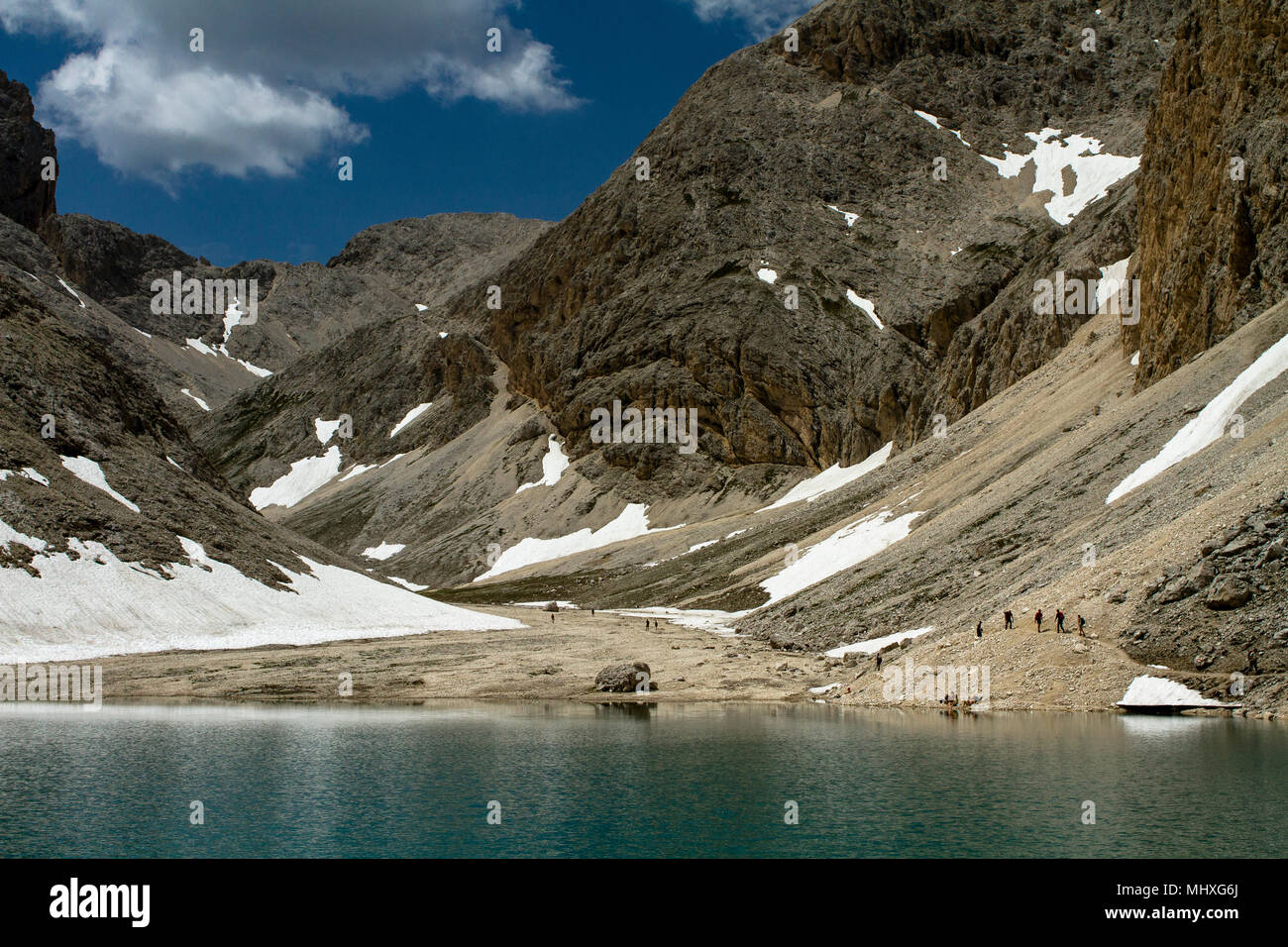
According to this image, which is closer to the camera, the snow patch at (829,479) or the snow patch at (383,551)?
the snow patch at (829,479)

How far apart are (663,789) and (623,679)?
77.8ft

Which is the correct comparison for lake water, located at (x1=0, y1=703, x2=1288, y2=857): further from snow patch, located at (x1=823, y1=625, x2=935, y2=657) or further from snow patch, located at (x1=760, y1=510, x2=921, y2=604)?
snow patch, located at (x1=760, y1=510, x2=921, y2=604)

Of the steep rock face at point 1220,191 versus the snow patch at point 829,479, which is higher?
the steep rock face at point 1220,191

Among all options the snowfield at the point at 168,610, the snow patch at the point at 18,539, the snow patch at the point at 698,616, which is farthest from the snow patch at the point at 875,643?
the snow patch at the point at 18,539

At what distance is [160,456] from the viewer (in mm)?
79688

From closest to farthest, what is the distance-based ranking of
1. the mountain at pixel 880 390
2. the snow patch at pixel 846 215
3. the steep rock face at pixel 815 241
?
the mountain at pixel 880 390 < the steep rock face at pixel 815 241 < the snow patch at pixel 846 215

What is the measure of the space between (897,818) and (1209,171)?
223 feet

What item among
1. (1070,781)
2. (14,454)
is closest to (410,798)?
(1070,781)

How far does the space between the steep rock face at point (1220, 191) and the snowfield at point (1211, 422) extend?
12146 millimetres

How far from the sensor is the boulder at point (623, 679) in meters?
48.8

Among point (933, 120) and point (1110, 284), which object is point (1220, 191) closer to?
point (1110, 284)

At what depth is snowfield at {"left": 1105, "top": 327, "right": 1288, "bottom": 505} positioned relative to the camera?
174 ft

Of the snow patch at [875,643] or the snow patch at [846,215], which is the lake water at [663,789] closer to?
the snow patch at [875,643]

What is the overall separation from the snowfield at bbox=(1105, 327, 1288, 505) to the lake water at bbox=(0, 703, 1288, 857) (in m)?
24.5
